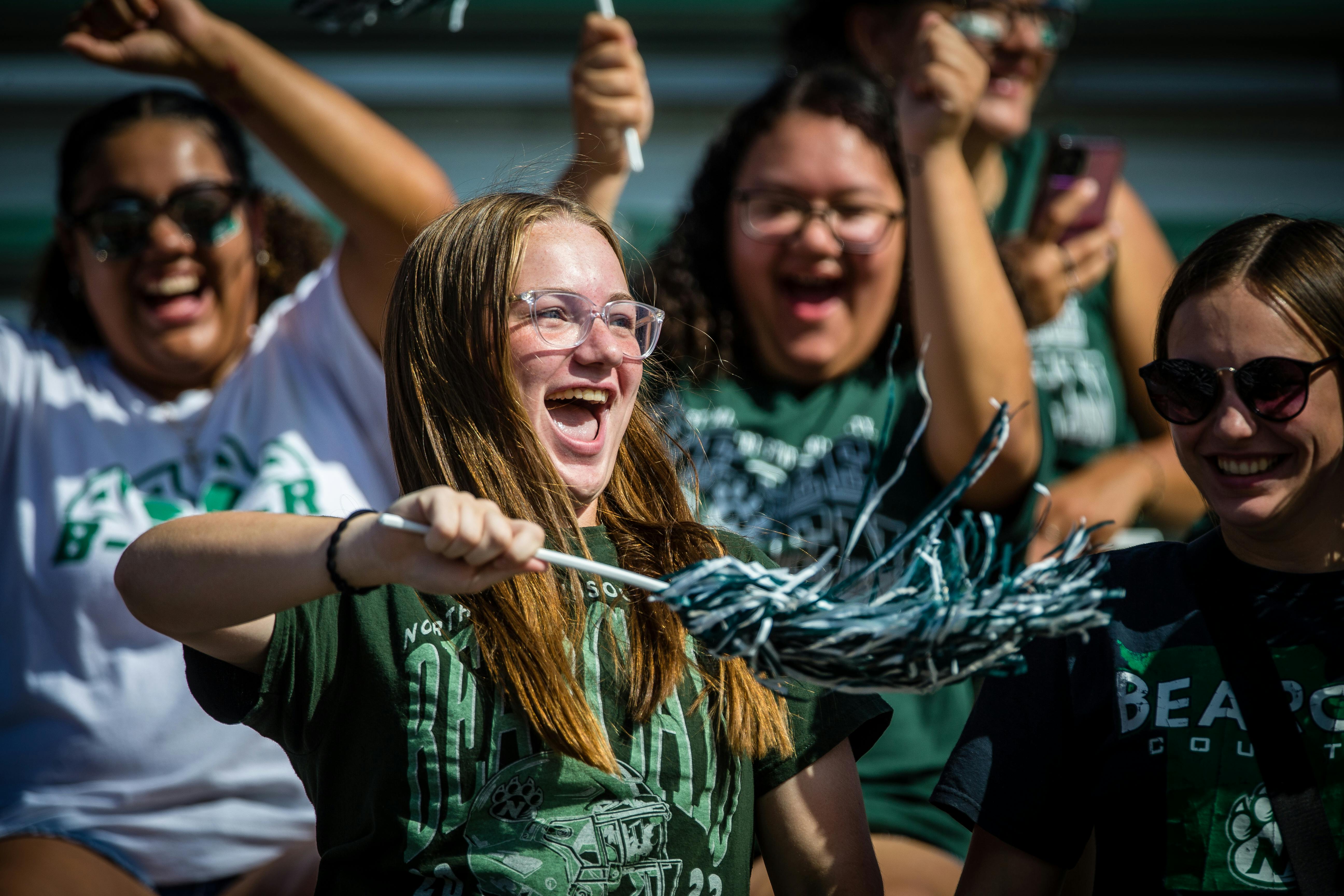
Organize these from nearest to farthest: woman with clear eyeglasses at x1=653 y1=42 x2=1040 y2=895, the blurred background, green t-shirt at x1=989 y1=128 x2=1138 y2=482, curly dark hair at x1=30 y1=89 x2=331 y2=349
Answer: woman with clear eyeglasses at x1=653 y1=42 x2=1040 y2=895 → curly dark hair at x1=30 y1=89 x2=331 y2=349 → green t-shirt at x1=989 y1=128 x2=1138 y2=482 → the blurred background

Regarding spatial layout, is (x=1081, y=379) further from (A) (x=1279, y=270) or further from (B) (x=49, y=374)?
(B) (x=49, y=374)

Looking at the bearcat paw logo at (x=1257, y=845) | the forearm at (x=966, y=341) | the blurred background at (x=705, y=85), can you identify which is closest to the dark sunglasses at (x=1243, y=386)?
the bearcat paw logo at (x=1257, y=845)

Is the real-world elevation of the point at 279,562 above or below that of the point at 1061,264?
below

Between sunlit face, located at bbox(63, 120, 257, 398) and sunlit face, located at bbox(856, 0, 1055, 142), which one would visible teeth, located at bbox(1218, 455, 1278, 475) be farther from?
Answer: sunlit face, located at bbox(63, 120, 257, 398)

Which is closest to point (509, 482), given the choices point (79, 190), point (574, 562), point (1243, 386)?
point (574, 562)

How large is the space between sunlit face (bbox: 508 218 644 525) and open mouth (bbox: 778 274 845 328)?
0.86 metres

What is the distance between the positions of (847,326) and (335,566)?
1385mm


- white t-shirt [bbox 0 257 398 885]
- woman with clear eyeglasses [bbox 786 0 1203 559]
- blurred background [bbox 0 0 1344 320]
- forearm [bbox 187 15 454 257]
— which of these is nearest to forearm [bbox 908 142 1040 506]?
woman with clear eyeglasses [bbox 786 0 1203 559]

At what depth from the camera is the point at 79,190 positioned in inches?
97.6

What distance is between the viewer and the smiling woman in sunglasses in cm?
141

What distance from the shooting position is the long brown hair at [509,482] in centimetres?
140

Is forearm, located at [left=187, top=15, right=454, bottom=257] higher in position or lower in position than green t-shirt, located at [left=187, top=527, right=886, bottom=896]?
higher

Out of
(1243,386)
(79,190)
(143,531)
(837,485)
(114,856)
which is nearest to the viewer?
(1243,386)

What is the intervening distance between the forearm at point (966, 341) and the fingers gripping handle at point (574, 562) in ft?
3.25
